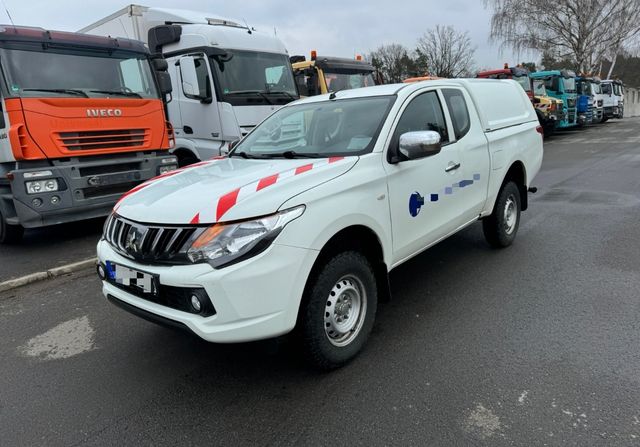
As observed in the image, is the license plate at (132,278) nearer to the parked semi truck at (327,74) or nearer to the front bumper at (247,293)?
the front bumper at (247,293)

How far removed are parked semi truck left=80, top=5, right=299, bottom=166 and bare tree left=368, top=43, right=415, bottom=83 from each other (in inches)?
1482

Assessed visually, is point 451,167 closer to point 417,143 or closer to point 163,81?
point 417,143

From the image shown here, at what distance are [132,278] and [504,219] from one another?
157 inches

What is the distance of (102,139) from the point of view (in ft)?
21.0

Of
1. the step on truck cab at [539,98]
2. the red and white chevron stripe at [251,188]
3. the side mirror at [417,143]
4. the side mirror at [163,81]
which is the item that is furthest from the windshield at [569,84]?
the red and white chevron stripe at [251,188]

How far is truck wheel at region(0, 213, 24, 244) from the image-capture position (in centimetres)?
627

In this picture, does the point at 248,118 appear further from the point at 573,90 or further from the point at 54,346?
the point at 573,90

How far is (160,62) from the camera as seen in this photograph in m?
7.23

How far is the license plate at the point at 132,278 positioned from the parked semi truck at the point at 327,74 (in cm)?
765

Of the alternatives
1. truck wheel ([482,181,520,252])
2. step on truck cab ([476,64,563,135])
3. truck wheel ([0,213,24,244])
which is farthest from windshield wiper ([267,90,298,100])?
step on truck cab ([476,64,563,135])

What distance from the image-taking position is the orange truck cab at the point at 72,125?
5699 mm

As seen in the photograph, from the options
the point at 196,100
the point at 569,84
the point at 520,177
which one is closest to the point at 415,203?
the point at 520,177

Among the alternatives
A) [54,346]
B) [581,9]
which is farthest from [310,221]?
[581,9]

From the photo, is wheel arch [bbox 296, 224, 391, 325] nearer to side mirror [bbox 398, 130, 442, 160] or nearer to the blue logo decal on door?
the blue logo decal on door
